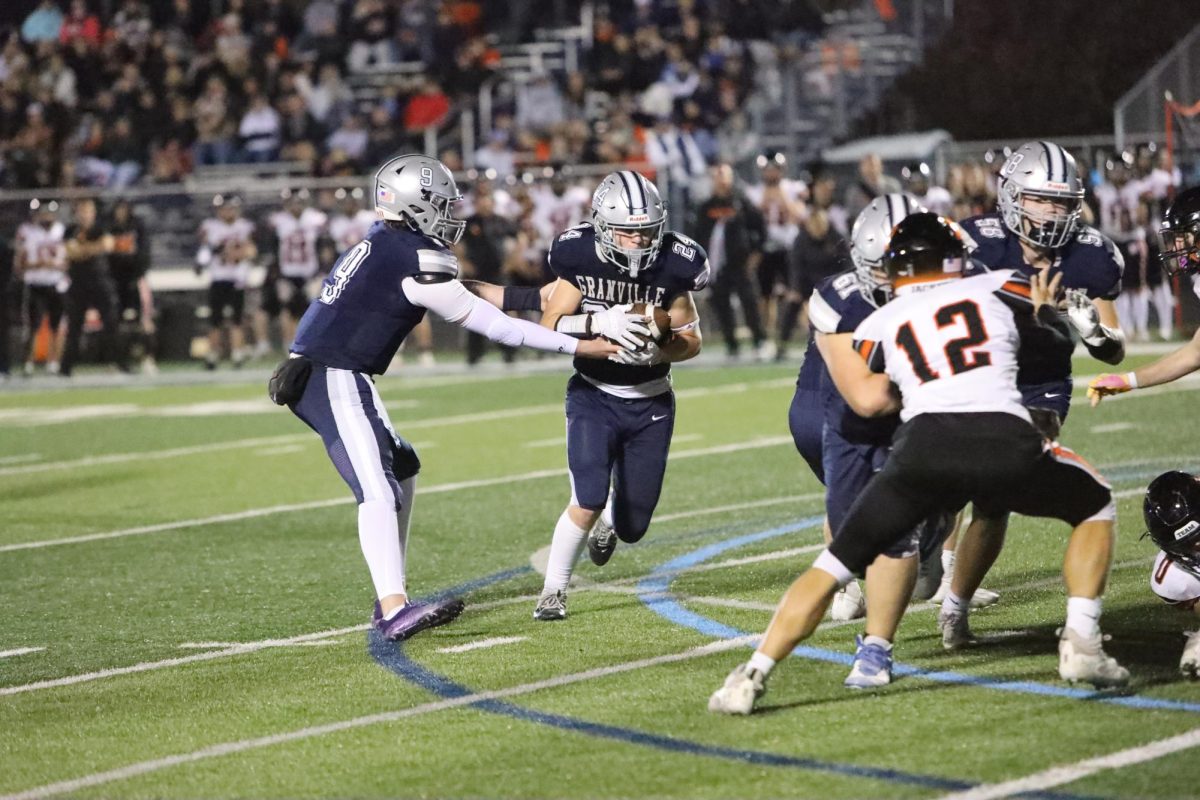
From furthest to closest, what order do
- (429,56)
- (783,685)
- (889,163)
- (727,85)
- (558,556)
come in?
(429,56), (727,85), (889,163), (558,556), (783,685)

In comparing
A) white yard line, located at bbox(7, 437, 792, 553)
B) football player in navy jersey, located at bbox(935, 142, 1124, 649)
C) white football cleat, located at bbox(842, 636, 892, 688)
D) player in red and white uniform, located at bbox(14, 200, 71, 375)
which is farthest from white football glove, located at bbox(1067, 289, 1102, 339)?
player in red and white uniform, located at bbox(14, 200, 71, 375)

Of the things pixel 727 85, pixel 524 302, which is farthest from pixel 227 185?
pixel 524 302

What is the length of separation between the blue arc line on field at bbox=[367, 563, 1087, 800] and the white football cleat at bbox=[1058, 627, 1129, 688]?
0.82 meters

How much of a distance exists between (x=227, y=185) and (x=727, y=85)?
6.32m

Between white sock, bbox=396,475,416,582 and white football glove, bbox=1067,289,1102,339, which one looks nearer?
white football glove, bbox=1067,289,1102,339

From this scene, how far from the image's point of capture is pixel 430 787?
454 cm

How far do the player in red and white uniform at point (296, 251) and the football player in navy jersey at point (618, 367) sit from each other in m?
12.6

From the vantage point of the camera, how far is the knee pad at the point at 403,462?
22.4 feet

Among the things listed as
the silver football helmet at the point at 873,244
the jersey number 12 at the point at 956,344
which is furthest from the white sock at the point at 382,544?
the jersey number 12 at the point at 956,344

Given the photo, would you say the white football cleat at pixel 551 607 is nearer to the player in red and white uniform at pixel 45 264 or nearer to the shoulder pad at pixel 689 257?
the shoulder pad at pixel 689 257

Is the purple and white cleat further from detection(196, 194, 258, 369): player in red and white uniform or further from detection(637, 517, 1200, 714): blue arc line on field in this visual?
detection(196, 194, 258, 369): player in red and white uniform

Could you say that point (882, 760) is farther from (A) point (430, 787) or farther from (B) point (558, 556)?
(B) point (558, 556)

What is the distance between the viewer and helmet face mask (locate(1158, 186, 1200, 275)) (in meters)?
5.98

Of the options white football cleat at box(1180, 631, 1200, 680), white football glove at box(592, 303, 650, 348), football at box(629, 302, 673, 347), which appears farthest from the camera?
football at box(629, 302, 673, 347)
